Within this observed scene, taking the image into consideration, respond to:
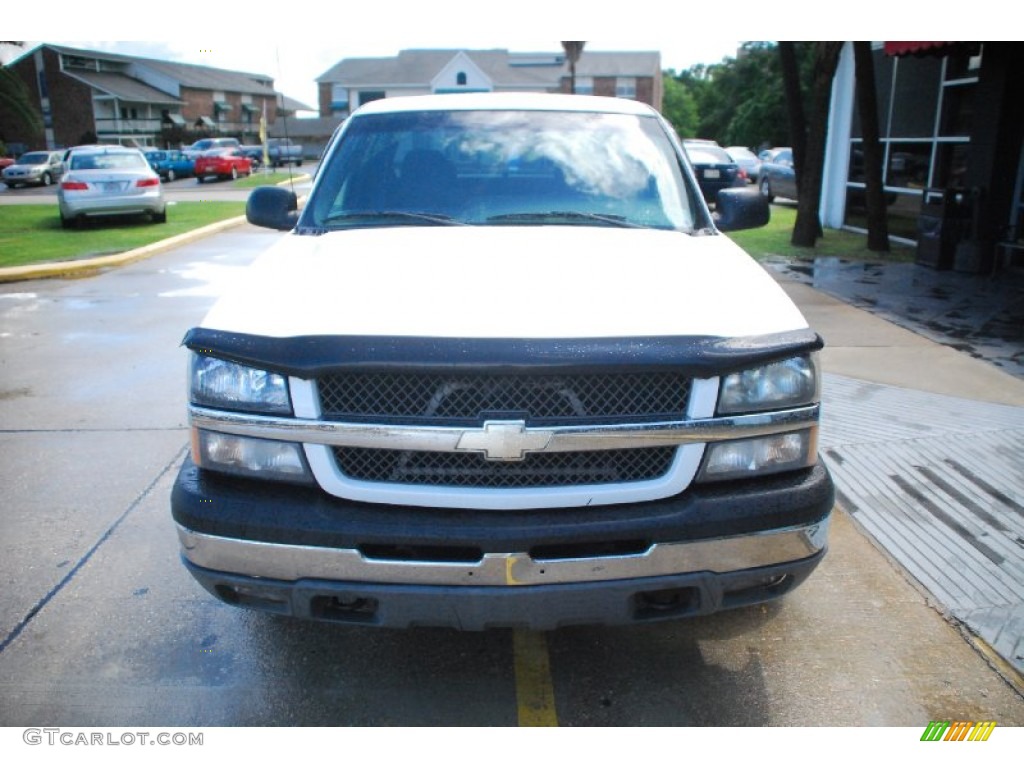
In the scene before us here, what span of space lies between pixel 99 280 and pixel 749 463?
424 inches

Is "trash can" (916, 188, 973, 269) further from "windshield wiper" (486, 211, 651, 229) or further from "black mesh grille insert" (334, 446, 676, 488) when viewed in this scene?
"black mesh grille insert" (334, 446, 676, 488)

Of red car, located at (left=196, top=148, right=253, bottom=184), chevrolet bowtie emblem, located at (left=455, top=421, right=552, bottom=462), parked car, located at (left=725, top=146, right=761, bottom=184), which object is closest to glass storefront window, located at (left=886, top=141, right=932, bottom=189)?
chevrolet bowtie emblem, located at (left=455, top=421, right=552, bottom=462)

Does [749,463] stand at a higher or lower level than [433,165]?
lower

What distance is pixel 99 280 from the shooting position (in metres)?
11.2

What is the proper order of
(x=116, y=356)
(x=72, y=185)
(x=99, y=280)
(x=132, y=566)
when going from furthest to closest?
(x=72, y=185) < (x=99, y=280) < (x=116, y=356) < (x=132, y=566)

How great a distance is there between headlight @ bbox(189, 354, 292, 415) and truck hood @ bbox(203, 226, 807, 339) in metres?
0.12

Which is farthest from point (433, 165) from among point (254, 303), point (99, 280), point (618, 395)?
point (99, 280)

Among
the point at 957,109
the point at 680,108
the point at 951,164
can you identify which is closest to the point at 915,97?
the point at 957,109

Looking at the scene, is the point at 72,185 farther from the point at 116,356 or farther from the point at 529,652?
the point at 529,652

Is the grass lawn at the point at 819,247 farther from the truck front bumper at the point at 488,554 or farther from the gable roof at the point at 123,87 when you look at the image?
the gable roof at the point at 123,87

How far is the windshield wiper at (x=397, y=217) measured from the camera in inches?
138

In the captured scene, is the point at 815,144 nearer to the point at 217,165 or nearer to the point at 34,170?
the point at 217,165

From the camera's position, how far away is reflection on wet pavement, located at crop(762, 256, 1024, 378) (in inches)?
293

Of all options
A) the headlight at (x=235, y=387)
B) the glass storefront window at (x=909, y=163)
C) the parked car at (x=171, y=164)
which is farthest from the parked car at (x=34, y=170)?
the headlight at (x=235, y=387)
